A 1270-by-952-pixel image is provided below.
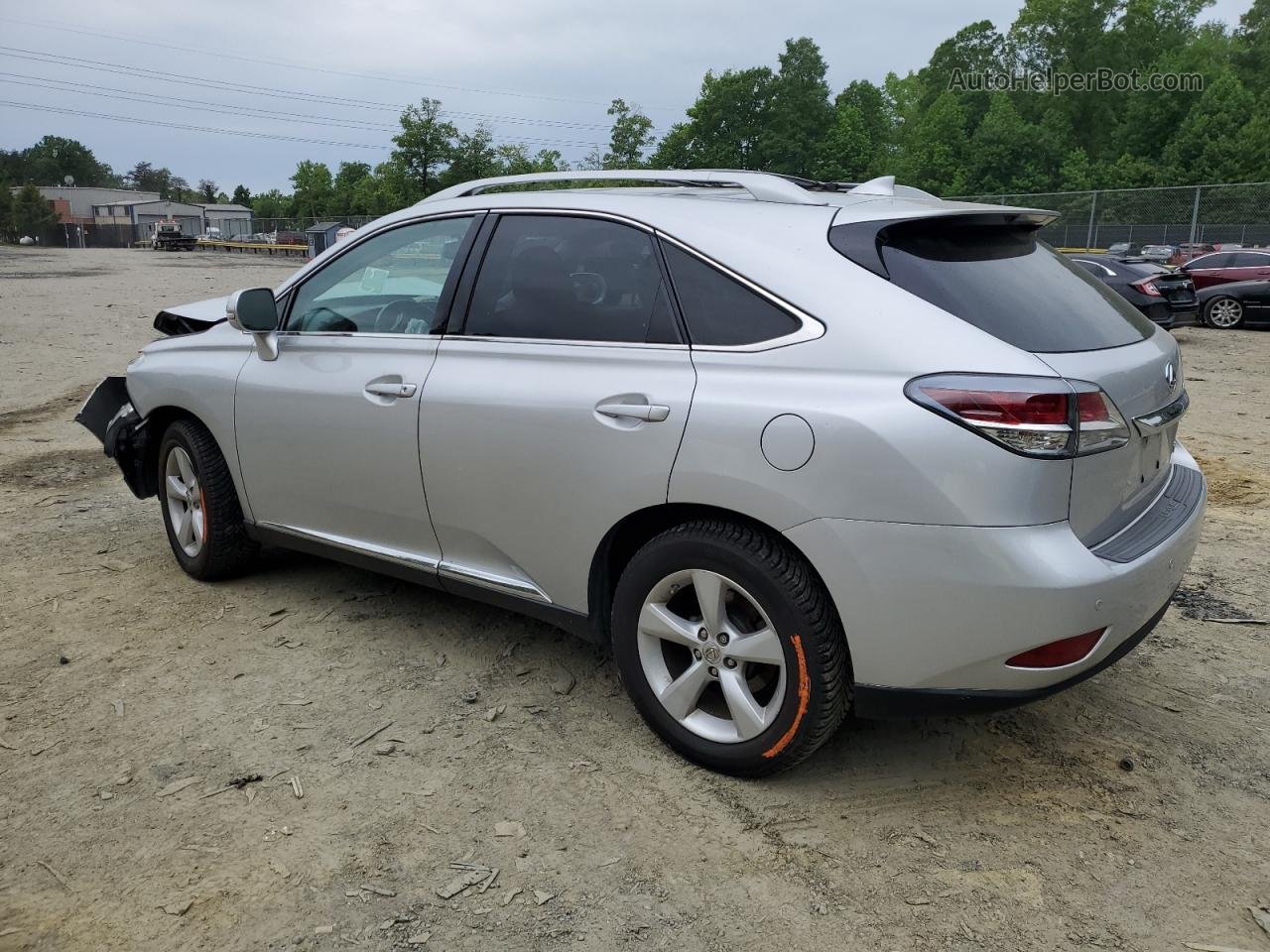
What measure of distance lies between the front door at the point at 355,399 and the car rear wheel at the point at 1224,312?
18.2 metres

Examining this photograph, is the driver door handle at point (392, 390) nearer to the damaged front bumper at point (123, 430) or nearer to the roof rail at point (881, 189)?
the roof rail at point (881, 189)

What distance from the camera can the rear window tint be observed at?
289 centimetres

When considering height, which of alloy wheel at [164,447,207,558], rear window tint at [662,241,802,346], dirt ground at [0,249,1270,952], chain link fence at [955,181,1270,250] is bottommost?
dirt ground at [0,249,1270,952]

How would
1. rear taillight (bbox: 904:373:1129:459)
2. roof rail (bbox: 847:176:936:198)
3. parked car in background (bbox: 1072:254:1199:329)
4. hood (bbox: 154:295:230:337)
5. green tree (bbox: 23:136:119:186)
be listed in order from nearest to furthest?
rear taillight (bbox: 904:373:1129:459)
roof rail (bbox: 847:176:936:198)
hood (bbox: 154:295:230:337)
parked car in background (bbox: 1072:254:1199:329)
green tree (bbox: 23:136:119:186)

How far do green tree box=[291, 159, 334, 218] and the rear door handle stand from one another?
76.9 m

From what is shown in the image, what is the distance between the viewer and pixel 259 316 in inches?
166

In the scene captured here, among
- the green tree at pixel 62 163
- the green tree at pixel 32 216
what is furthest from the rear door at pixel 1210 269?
the green tree at pixel 62 163

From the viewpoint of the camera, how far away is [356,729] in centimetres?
346

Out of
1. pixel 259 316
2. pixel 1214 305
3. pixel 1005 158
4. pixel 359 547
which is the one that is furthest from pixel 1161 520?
pixel 1005 158

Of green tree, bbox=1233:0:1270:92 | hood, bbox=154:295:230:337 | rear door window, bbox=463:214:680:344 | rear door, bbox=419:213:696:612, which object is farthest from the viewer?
green tree, bbox=1233:0:1270:92

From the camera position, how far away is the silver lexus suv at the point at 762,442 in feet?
8.43

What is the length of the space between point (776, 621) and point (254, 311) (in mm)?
2587

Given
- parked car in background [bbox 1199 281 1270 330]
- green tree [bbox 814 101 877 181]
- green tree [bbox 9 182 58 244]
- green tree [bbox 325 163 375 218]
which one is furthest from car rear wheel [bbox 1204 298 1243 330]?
green tree [bbox 9 182 58 244]

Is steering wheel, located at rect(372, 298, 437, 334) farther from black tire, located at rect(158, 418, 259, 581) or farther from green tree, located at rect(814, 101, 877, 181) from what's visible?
green tree, located at rect(814, 101, 877, 181)
